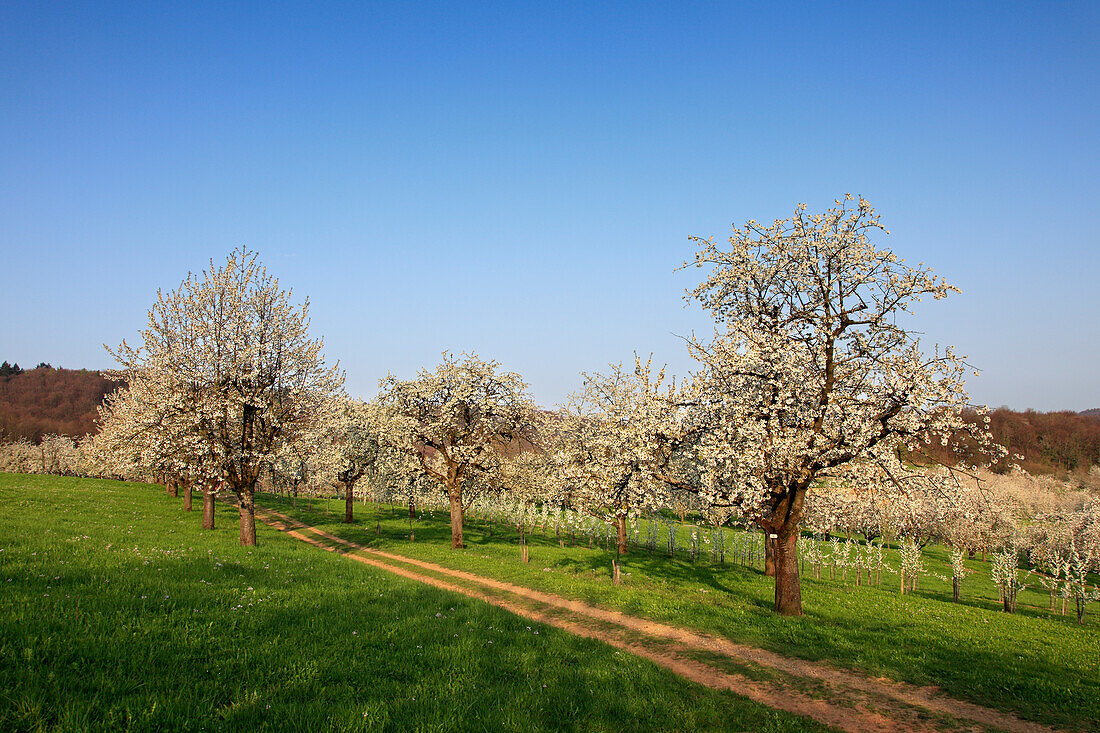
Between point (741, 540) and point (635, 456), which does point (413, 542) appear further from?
point (741, 540)

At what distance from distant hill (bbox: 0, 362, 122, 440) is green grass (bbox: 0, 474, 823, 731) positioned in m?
161

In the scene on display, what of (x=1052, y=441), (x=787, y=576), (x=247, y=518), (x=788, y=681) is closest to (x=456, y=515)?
(x=247, y=518)

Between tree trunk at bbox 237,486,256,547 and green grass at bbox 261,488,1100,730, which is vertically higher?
tree trunk at bbox 237,486,256,547

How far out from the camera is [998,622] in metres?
20.6

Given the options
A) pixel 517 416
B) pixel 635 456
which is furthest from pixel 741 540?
pixel 635 456

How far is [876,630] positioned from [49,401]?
736ft

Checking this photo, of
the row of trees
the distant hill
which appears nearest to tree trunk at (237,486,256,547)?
the row of trees

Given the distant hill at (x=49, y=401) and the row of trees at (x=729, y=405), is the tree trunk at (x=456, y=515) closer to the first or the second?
the row of trees at (x=729, y=405)

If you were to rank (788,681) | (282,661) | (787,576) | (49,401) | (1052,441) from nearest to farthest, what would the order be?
(282,661), (788,681), (787,576), (1052,441), (49,401)

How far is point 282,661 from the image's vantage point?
811 cm

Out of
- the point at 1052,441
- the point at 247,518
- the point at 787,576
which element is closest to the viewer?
the point at 787,576

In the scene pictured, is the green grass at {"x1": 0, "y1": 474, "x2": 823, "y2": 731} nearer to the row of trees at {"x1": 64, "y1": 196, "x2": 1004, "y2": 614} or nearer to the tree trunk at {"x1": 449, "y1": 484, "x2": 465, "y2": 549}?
the row of trees at {"x1": 64, "y1": 196, "x2": 1004, "y2": 614}

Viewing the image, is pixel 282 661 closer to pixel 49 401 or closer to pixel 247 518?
pixel 247 518

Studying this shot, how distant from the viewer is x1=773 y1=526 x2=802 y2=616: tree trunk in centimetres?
1859
